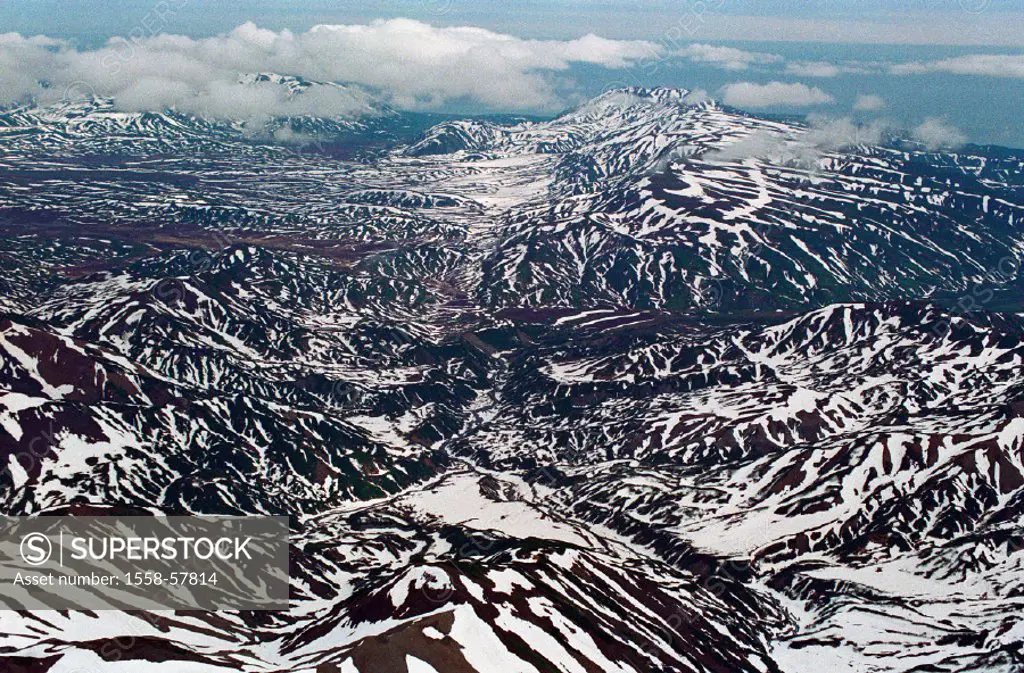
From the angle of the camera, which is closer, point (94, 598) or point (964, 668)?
point (94, 598)

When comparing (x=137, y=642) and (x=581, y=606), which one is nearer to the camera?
(x=137, y=642)

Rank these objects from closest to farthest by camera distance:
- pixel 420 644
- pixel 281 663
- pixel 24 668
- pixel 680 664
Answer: pixel 24 668, pixel 420 644, pixel 281 663, pixel 680 664

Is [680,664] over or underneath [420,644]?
underneath

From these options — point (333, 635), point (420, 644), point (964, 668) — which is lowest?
point (964, 668)

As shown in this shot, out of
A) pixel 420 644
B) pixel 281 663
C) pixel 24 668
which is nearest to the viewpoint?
pixel 24 668

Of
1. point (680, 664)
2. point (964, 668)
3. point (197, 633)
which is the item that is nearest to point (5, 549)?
point (197, 633)

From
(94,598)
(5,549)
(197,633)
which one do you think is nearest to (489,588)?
(197,633)

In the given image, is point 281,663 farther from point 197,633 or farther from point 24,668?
point 24,668

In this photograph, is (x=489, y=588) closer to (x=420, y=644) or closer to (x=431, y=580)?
(x=431, y=580)

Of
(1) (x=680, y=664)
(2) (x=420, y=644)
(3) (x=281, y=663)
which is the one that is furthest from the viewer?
(1) (x=680, y=664)
